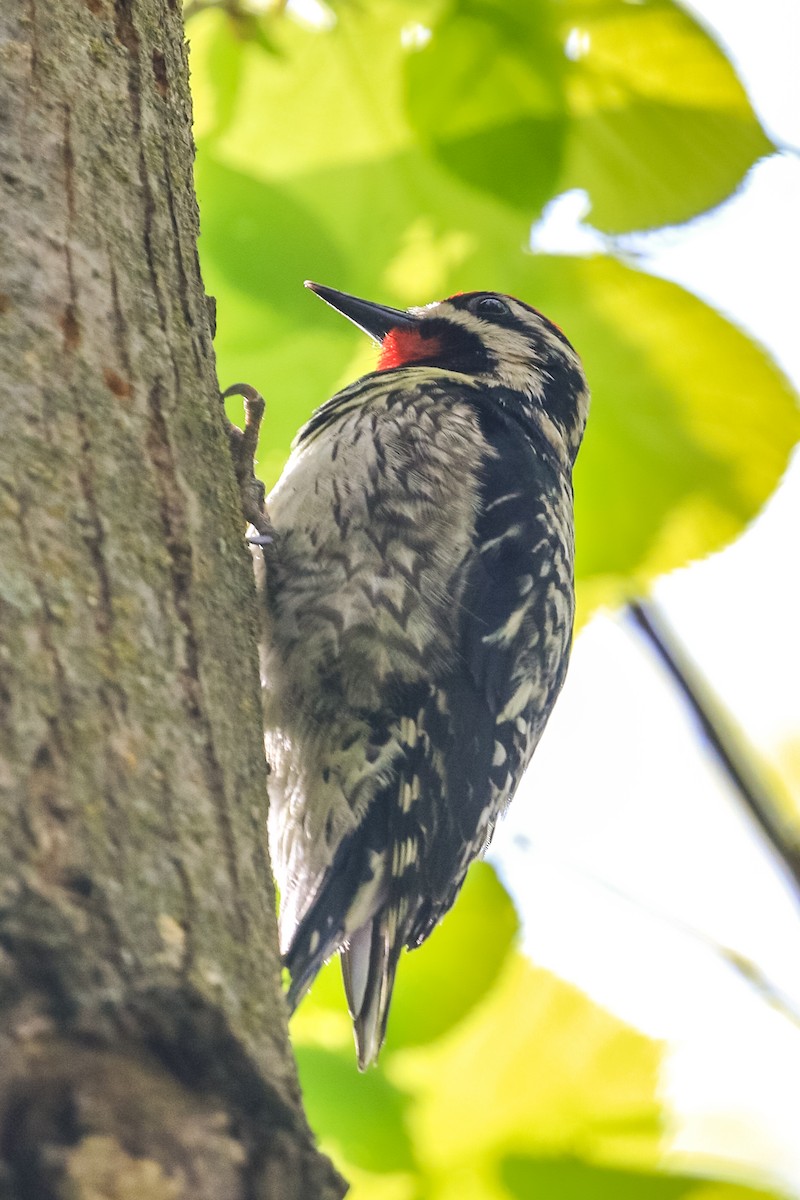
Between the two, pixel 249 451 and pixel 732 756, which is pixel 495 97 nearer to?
pixel 249 451

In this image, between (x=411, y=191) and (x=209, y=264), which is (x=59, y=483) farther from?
(x=411, y=191)

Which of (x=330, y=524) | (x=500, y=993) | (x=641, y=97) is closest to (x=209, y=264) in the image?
(x=330, y=524)

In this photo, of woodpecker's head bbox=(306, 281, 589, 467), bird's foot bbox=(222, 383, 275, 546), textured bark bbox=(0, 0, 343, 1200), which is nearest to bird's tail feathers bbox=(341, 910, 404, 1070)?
bird's foot bbox=(222, 383, 275, 546)

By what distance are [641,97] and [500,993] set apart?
129cm

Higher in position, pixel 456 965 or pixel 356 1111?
pixel 456 965

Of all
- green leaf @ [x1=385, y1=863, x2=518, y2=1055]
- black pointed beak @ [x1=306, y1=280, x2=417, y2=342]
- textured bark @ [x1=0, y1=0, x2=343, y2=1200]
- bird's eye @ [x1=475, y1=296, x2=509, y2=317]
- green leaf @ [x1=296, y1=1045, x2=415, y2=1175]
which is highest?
bird's eye @ [x1=475, y1=296, x2=509, y2=317]

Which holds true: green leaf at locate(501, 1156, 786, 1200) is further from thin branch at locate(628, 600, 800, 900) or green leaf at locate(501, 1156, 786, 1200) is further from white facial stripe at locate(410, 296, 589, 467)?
white facial stripe at locate(410, 296, 589, 467)

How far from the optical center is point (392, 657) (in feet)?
7.08

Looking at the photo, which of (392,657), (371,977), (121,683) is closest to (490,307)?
(392,657)

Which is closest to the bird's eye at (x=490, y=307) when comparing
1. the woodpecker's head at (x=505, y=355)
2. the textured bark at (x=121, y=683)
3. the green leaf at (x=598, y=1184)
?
the woodpecker's head at (x=505, y=355)

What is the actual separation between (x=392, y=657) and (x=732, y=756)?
0.99m

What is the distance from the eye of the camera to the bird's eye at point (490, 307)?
2686mm

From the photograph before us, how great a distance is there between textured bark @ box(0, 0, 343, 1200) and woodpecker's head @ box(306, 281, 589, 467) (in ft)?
4.10

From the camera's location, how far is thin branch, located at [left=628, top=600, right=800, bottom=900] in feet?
3.64
